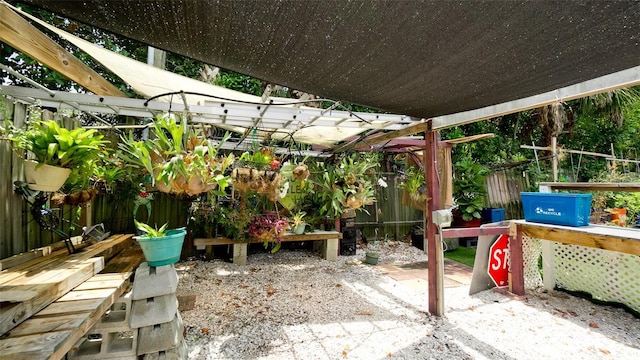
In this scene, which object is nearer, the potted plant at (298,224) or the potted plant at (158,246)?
the potted plant at (158,246)

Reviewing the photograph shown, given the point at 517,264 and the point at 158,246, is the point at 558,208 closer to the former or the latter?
the point at 517,264

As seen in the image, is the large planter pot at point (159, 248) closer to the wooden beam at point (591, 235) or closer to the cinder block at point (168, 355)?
the cinder block at point (168, 355)

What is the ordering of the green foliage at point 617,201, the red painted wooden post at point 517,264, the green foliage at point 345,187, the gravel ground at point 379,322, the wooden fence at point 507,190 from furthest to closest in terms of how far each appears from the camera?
the wooden fence at point 507,190
the green foliage at point 617,201
the green foliage at point 345,187
the red painted wooden post at point 517,264
the gravel ground at point 379,322

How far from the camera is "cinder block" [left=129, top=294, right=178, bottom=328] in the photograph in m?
1.88

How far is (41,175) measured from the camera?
1.69 m

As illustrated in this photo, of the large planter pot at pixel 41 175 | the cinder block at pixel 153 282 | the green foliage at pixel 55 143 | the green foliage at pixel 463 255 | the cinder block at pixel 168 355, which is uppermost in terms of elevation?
the green foliage at pixel 55 143

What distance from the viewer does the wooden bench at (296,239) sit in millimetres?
4465

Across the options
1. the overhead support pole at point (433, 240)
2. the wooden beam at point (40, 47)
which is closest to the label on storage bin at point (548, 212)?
the overhead support pole at point (433, 240)

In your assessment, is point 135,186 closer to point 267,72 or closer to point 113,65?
point 113,65

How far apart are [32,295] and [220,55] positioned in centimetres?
145

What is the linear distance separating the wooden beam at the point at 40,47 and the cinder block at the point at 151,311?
1.78m

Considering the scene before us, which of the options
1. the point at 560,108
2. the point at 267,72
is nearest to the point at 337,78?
the point at 267,72

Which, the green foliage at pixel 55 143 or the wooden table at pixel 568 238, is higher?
the green foliage at pixel 55 143

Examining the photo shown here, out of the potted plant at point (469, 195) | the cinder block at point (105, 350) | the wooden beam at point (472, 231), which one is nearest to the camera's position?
the cinder block at point (105, 350)
